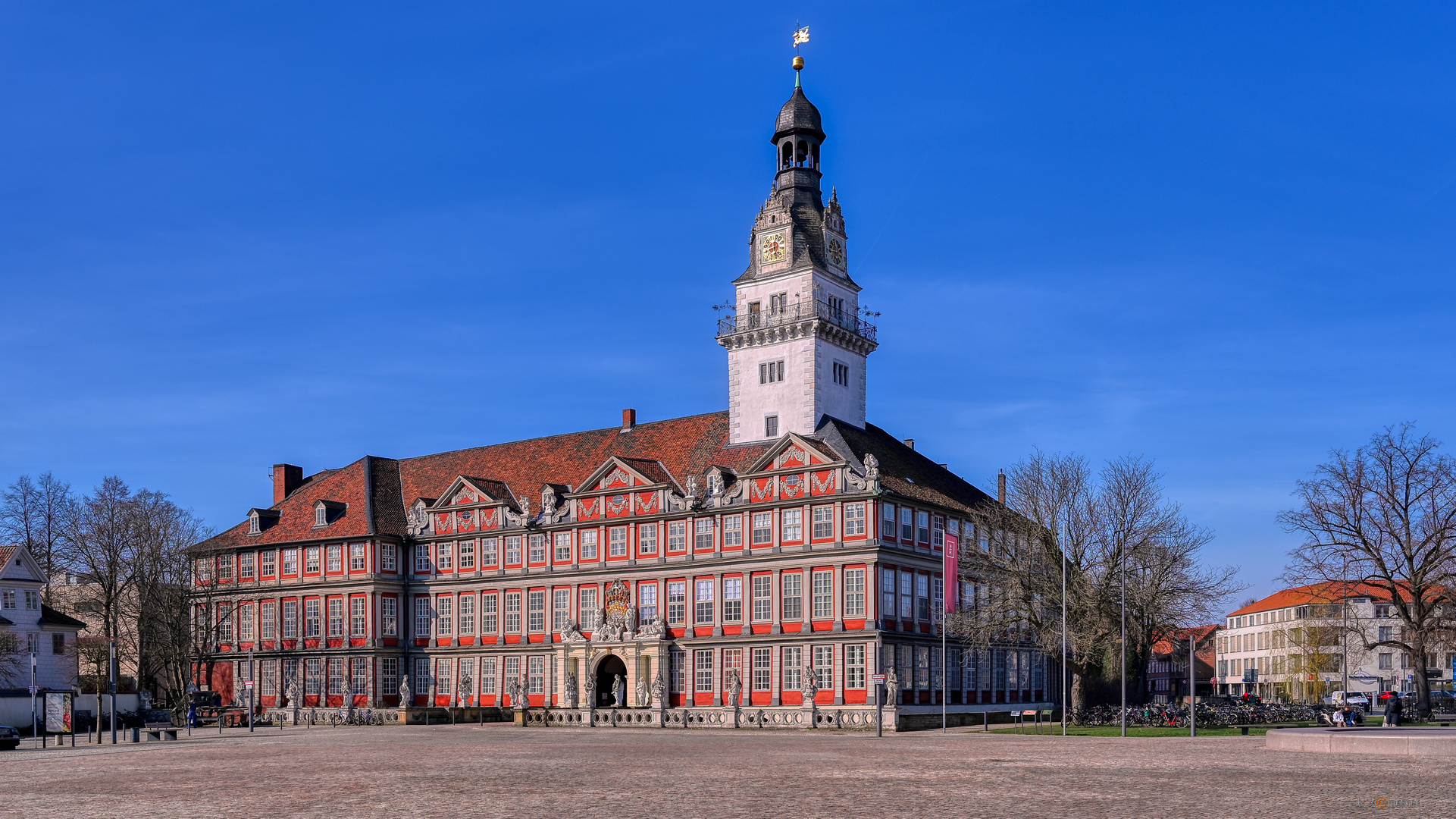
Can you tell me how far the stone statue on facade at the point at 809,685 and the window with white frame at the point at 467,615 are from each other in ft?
72.9

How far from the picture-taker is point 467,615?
83812mm

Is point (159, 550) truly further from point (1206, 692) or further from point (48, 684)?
point (1206, 692)

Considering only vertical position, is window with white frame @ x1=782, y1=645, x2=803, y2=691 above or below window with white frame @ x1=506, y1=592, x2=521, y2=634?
below

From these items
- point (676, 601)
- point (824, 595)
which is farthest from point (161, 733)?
point (824, 595)

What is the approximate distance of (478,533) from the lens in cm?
8325

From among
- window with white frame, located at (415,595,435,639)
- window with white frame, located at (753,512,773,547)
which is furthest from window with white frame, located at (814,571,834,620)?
window with white frame, located at (415,595,435,639)

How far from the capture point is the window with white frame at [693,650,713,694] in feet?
241

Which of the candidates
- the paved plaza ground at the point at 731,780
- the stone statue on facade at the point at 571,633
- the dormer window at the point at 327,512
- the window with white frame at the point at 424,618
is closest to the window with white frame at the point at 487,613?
the window with white frame at the point at 424,618

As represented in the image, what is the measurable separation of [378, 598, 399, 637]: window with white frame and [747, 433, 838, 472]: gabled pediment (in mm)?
24822

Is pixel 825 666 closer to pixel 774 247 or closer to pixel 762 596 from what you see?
pixel 762 596

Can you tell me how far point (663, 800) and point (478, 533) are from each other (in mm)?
58237

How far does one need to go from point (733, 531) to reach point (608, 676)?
37.9 feet

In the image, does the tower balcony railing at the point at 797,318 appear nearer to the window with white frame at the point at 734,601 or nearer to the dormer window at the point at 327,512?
the window with white frame at the point at 734,601

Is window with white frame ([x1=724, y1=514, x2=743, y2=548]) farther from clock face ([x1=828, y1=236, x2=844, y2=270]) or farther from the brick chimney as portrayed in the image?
the brick chimney
